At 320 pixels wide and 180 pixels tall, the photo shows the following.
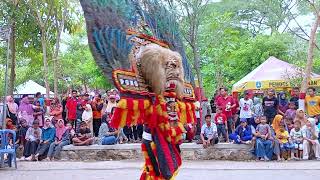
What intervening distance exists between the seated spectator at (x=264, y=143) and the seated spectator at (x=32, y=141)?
16.4ft

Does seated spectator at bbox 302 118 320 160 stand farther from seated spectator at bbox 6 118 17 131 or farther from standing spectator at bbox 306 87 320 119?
seated spectator at bbox 6 118 17 131

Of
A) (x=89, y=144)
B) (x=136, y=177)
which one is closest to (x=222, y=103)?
(x=89, y=144)

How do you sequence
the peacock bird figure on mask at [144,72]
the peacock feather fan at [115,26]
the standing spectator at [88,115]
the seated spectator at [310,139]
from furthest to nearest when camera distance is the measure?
1. the standing spectator at [88,115]
2. the seated spectator at [310,139]
3. the peacock bird figure on mask at [144,72]
4. the peacock feather fan at [115,26]

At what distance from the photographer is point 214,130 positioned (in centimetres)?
1230

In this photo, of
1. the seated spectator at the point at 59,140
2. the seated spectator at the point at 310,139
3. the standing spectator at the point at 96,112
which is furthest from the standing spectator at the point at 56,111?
the seated spectator at the point at 310,139

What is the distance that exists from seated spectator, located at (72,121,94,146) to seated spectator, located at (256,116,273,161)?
3799 mm

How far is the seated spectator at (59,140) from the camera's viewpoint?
12.7m

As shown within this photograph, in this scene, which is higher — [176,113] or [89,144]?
[176,113]

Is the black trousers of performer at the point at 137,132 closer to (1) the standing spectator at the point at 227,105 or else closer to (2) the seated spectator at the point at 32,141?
(1) the standing spectator at the point at 227,105

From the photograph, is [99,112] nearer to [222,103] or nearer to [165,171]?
[222,103]

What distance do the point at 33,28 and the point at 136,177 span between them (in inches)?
382

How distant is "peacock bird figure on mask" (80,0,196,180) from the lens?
4719 mm

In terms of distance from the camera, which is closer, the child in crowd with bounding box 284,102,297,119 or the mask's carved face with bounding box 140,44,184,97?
the mask's carved face with bounding box 140,44,184,97

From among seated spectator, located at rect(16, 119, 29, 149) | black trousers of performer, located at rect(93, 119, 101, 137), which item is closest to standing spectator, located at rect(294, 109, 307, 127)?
black trousers of performer, located at rect(93, 119, 101, 137)
